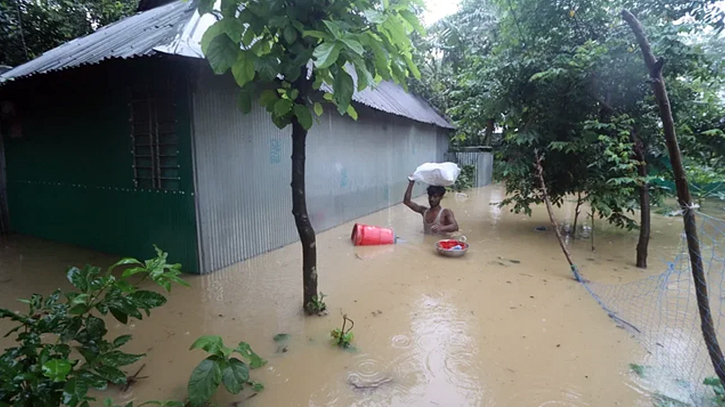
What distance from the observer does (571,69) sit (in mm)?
5578

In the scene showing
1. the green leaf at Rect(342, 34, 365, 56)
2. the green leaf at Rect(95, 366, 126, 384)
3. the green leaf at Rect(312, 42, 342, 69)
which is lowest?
the green leaf at Rect(95, 366, 126, 384)

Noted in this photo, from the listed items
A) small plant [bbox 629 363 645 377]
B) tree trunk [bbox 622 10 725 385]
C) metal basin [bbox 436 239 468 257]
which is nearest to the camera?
tree trunk [bbox 622 10 725 385]

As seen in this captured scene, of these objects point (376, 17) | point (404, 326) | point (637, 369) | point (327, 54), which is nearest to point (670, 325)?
point (637, 369)

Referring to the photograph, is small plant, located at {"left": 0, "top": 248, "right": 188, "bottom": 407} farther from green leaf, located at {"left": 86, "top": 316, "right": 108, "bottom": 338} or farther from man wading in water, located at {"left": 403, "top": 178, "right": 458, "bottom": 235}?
man wading in water, located at {"left": 403, "top": 178, "right": 458, "bottom": 235}

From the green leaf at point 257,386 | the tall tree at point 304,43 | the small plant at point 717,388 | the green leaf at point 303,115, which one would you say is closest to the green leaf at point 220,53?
the tall tree at point 304,43

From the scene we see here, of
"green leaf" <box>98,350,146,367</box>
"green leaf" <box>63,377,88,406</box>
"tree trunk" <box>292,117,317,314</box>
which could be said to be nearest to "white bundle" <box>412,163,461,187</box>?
"tree trunk" <box>292,117,317,314</box>

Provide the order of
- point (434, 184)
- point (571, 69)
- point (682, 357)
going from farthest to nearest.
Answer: point (434, 184) → point (571, 69) → point (682, 357)

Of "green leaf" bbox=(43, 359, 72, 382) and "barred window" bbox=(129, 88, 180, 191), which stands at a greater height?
"barred window" bbox=(129, 88, 180, 191)

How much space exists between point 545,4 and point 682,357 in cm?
538

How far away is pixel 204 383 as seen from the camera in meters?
2.20

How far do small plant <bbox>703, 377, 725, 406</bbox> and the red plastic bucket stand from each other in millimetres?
4369

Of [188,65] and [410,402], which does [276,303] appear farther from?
[188,65]

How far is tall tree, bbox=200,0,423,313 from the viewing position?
2.39 m

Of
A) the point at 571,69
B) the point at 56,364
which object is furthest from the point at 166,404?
the point at 571,69
